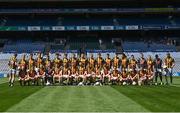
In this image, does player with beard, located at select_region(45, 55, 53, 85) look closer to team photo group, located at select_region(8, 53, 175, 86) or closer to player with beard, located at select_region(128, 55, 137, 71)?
team photo group, located at select_region(8, 53, 175, 86)

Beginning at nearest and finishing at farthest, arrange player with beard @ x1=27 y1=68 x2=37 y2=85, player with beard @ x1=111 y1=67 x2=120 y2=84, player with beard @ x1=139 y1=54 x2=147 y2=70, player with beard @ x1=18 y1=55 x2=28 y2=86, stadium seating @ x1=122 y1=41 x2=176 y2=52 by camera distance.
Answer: player with beard @ x1=18 y1=55 x2=28 y2=86 < player with beard @ x1=27 y1=68 x2=37 y2=85 < player with beard @ x1=111 y1=67 x2=120 y2=84 < player with beard @ x1=139 y1=54 x2=147 y2=70 < stadium seating @ x1=122 y1=41 x2=176 y2=52

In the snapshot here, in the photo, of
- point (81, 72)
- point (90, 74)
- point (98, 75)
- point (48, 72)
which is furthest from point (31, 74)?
point (98, 75)

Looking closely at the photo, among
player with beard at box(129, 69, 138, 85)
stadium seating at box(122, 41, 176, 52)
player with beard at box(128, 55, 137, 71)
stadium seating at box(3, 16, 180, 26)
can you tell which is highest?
stadium seating at box(3, 16, 180, 26)

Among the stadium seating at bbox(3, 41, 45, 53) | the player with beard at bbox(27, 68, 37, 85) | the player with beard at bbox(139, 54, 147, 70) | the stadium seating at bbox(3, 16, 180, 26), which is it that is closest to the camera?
the player with beard at bbox(27, 68, 37, 85)

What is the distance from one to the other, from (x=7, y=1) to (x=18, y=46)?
6210 millimetres

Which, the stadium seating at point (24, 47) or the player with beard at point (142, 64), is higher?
the stadium seating at point (24, 47)

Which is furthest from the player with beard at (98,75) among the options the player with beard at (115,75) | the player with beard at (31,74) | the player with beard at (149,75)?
the player with beard at (31,74)

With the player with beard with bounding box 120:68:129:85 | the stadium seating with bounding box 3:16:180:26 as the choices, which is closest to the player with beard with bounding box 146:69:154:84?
the player with beard with bounding box 120:68:129:85

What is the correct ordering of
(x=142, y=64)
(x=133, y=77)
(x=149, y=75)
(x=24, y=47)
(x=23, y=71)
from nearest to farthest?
(x=23, y=71), (x=133, y=77), (x=149, y=75), (x=142, y=64), (x=24, y=47)

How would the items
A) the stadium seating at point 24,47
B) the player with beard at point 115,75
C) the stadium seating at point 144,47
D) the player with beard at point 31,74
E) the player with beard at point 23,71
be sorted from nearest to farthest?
1. the player with beard at point 23,71
2. the player with beard at point 31,74
3. the player with beard at point 115,75
4. the stadium seating at point 144,47
5. the stadium seating at point 24,47

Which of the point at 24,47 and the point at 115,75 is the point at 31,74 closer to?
the point at 115,75

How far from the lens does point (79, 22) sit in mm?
57312

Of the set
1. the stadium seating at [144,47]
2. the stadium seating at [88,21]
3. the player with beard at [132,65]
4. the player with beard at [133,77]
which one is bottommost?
the player with beard at [133,77]

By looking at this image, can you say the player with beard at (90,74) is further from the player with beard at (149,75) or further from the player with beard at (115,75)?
the player with beard at (149,75)
